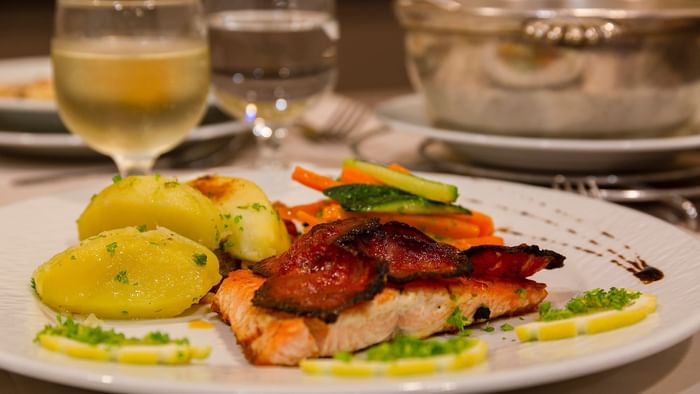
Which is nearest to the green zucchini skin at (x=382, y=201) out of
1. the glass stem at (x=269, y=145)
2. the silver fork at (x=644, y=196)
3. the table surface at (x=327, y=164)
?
the table surface at (x=327, y=164)

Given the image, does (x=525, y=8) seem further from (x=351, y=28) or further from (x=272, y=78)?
(x=351, y=28)

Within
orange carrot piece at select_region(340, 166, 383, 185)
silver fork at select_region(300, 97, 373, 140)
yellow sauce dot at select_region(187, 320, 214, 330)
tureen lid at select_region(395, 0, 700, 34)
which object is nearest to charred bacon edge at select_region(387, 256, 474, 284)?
yellow sauce dot at select_region(187, 320, 214, 330)

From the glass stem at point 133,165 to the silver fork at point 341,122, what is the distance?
103cm

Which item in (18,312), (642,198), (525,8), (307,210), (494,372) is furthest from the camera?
(525,8)

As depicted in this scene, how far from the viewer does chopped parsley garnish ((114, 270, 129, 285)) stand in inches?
61.9

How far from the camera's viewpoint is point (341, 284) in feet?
4.67

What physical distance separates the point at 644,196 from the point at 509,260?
94cm

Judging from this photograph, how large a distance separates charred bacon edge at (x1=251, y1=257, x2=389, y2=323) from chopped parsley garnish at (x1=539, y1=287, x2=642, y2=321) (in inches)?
11.5

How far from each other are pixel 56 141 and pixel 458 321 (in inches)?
71.9

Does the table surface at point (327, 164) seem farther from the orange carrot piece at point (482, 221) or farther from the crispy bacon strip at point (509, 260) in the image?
the orange carrot piece at point (482, 221)

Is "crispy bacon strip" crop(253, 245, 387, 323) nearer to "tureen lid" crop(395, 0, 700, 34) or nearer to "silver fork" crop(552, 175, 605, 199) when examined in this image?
"silver fork" crop(552, 175, 605, 199)

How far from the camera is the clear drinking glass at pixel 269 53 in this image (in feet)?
8.71

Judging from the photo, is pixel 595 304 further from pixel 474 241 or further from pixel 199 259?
pixel 199 259

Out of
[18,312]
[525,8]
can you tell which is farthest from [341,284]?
[525,8]
